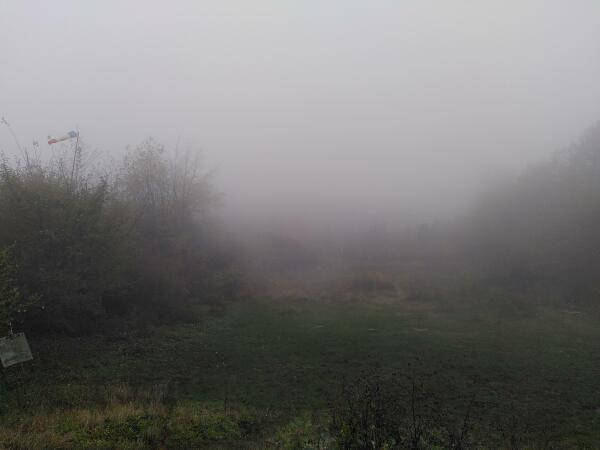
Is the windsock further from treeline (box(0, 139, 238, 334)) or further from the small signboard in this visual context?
the small signboard

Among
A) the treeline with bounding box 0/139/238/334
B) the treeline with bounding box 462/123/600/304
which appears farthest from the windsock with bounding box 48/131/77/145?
the treeline with bounding box 462/123/600/304

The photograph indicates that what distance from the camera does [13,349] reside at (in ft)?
30.1

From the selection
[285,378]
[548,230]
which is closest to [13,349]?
[285,378]

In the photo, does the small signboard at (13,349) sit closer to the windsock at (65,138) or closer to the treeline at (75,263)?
the treeline at (75,263)

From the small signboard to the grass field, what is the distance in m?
1.00

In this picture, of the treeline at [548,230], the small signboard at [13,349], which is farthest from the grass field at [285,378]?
the treeline at [548,230]

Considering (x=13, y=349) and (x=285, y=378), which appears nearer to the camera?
(x=13, y=349)

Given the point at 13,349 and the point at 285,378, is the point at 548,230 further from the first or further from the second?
the point at 13,349

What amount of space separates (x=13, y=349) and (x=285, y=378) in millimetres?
7391

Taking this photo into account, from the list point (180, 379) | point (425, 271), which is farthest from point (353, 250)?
point (180, 379)

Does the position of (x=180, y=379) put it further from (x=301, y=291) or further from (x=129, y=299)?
(x=301, y=291)

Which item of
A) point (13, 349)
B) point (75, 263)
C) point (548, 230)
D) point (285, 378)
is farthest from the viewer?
point (548, 230)

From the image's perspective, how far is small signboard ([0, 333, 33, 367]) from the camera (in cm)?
906

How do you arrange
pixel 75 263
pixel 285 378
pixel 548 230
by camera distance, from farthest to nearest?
pixel 548 230 < pixel 75 263 < pixel 285 378
